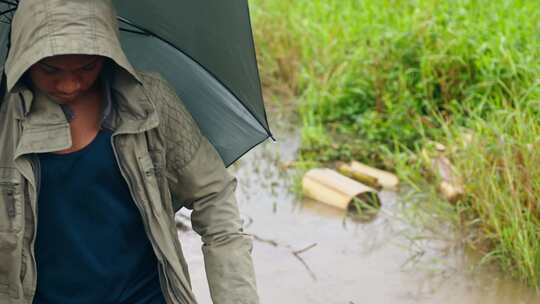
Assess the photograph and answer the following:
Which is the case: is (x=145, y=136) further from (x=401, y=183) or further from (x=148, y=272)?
(x=401, y=183)

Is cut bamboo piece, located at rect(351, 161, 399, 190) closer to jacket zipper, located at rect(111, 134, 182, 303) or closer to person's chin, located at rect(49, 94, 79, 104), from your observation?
jacket zipper, located at rect(111, 134, 182, 303)

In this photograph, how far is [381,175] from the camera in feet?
→ 18.2

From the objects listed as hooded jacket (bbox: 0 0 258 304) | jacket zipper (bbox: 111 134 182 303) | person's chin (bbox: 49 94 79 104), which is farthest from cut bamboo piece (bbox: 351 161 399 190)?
person's chin (bbox: 49 94 79 104)

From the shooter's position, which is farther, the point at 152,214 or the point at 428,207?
the point at 428,207

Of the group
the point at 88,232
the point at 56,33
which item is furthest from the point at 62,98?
the point at 88,232

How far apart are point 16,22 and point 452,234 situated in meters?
2.91

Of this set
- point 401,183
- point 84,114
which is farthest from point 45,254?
point 401,183

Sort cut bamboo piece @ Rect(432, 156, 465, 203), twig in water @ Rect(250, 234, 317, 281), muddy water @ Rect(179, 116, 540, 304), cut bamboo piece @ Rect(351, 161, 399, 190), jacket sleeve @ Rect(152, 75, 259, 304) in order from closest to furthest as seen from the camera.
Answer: jacket sleeve @ Rect(152, 75, 259, 304) → muddy water @ Rect(179, 116, 540, 304) → twig in water @ Rect(250, 234, 317, 281) → cut bamboo piece @ Rect(432, 156, 465, 203) → cut bamboo piece @ Rect(351, 161, 399, 190)

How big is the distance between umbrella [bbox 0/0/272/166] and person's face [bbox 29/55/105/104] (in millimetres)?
280

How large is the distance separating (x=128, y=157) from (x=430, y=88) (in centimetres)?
394

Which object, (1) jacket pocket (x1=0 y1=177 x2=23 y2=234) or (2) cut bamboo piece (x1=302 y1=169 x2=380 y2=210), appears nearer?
(1) jacket pocket (x1=0 y1=177 x2=23 y2=234)

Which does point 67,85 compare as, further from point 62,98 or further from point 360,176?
point 360,176

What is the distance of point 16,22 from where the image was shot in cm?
227

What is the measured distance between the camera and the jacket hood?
2176mm
